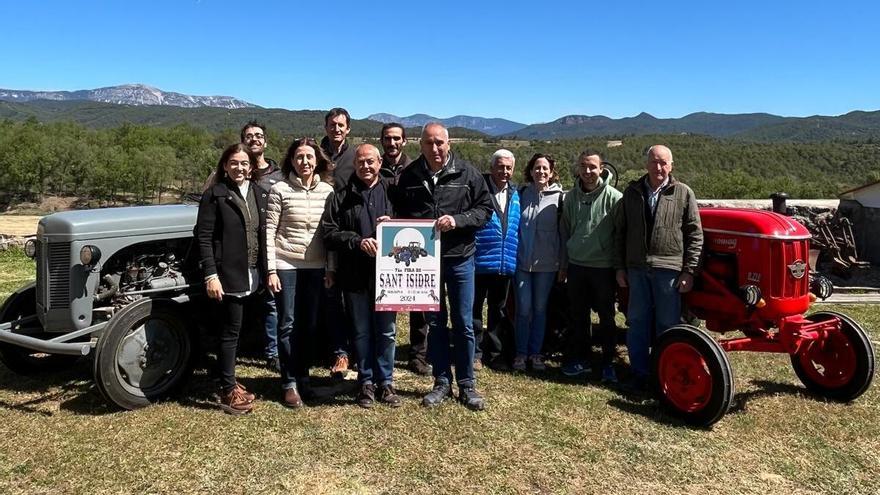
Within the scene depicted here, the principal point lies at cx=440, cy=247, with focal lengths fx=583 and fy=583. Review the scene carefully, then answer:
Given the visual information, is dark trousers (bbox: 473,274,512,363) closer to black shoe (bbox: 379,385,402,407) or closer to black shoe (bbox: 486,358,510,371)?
black shoe (bbox: 486,358,510,371)

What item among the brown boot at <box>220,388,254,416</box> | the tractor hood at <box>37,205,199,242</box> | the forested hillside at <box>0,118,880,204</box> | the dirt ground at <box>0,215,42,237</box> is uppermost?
the forested hillside at <box>0,118,880,204</box>

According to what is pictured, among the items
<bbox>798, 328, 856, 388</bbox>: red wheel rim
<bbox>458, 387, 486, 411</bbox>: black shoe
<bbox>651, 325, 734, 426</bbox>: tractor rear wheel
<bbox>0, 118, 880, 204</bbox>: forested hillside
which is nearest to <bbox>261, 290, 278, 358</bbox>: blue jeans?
<bbox>458, 387, 486, 411</bbox>: black shoe

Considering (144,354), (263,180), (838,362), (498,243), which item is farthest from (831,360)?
(144,354)

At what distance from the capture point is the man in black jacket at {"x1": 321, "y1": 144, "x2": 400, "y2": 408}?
3.61 metres

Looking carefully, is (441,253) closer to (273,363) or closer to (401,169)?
(401,169)

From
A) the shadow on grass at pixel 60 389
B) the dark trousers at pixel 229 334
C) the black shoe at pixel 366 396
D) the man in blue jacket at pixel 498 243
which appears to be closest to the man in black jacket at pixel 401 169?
the man in blue jacket at pixel 498 243

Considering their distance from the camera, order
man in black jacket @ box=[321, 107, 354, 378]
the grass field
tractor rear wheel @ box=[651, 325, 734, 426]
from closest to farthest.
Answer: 1. the grass field
2. tractor rear wheel @ box=[651, 325, 734, 426]
3. man in black jacket @ box=[321, 107, 354, 378]

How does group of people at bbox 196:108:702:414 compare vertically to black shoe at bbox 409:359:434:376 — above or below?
above

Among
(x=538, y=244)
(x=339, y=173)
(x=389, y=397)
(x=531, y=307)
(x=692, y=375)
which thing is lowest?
(x=389, y=397)

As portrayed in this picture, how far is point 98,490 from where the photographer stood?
2.83 meters

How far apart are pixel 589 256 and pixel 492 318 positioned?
94 cm

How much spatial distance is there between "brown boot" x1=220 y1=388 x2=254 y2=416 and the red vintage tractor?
2676 millimetres

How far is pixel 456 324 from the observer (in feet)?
12.4

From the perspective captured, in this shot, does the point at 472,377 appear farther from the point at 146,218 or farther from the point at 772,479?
the point at 146,218
